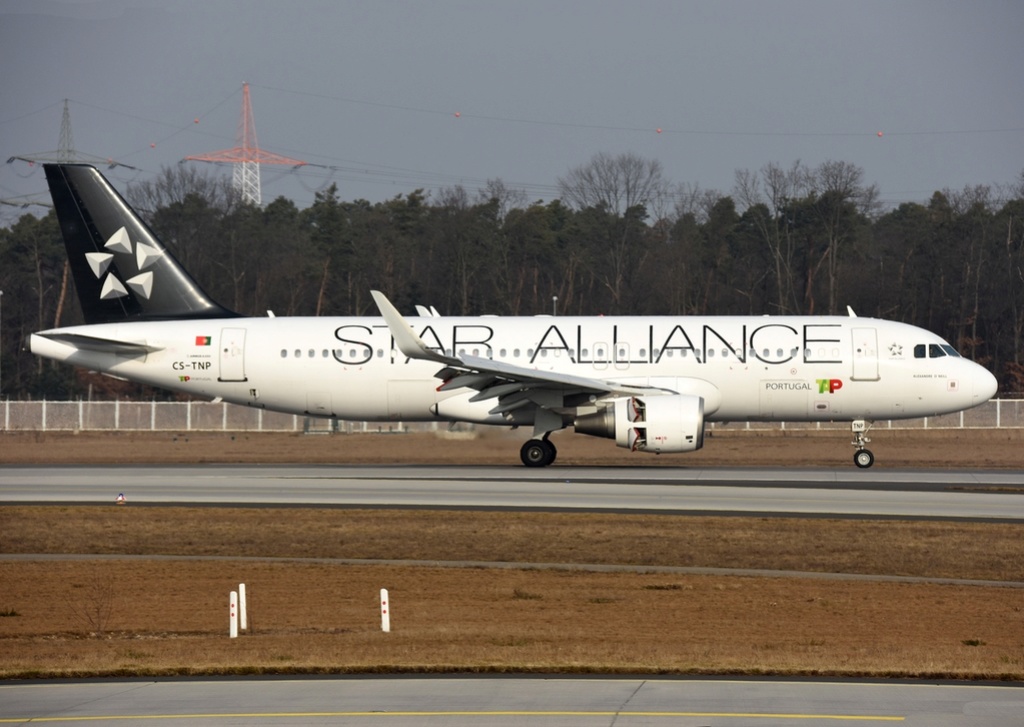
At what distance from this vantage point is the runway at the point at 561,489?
25.6m

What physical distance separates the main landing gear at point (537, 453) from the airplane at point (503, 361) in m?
0.05

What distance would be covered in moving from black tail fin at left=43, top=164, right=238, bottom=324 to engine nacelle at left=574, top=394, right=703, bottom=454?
1259 cm

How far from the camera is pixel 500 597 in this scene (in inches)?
691

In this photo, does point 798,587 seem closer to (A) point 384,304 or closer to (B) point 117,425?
(A) point 384,304

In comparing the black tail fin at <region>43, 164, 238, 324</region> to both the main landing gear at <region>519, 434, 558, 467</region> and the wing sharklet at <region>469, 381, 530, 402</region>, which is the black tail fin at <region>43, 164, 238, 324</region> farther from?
the main landing gear at <region>519, 434, 558, 467</region>

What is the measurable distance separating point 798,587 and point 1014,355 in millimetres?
62691

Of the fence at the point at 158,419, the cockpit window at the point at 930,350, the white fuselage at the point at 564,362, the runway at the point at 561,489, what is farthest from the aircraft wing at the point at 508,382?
the fence at the point at 158,419

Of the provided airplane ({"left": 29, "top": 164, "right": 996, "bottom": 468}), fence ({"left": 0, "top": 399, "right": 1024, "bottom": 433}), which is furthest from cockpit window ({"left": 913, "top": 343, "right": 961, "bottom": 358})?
fence ({"left": 0, "top": 399, "right": 1024, "bottom": 433})

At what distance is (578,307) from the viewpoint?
85.6 meters

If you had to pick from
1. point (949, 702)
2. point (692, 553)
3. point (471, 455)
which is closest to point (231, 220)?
point (471, 455)

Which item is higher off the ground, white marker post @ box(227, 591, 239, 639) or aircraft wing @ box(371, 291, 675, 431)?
aircraft wing @ box(371, 291, 675, 431)

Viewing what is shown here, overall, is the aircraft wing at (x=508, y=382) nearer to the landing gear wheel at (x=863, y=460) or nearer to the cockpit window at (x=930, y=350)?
the landing gear wheel at (x=863, y=460)

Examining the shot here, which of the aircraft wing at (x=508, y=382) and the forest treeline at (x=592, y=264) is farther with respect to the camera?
the forest treeline at (x=592, y=264)

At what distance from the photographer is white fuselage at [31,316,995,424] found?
111 ft
